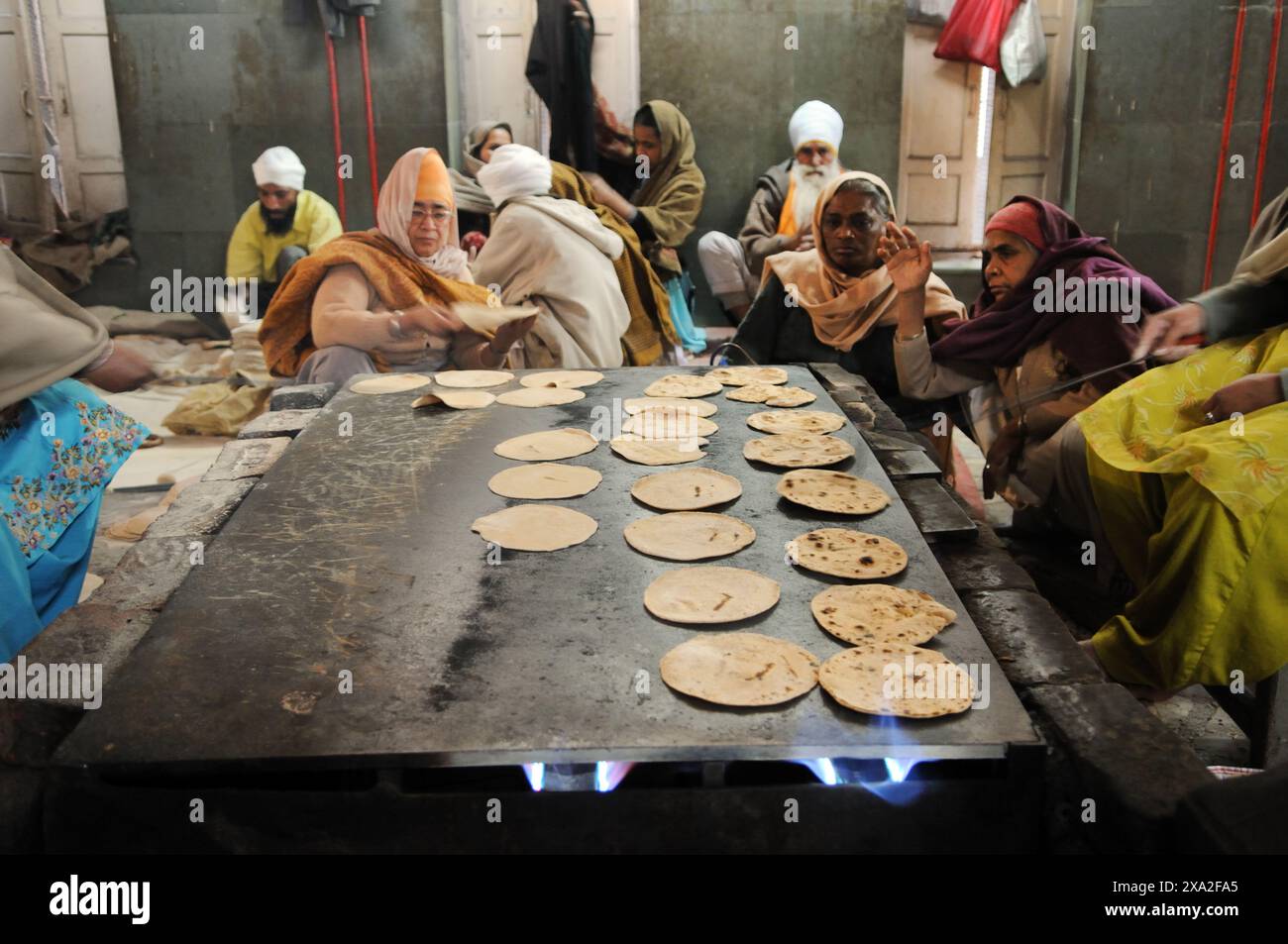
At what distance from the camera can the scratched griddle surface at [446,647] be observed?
4.62ft

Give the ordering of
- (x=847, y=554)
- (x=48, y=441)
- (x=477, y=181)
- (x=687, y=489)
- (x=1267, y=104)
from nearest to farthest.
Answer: (x=847, y=554) < (x=687, y=489) < (x=48, y=441) < (x=1267, y=104) < (x=477, y=181)

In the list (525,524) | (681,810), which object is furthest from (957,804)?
(525,524)

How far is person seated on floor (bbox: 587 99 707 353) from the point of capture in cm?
623

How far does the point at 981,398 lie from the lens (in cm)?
366

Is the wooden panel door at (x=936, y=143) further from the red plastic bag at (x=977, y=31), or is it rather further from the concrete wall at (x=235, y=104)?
the concrete wall at (x=235, y=104)

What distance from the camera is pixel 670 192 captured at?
646cm

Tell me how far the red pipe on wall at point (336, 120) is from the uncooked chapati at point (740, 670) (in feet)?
18.4

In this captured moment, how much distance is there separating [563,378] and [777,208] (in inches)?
138

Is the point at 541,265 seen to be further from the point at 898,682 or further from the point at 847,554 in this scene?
the point at 898,682

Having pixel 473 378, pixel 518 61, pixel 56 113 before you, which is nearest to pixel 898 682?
pixel 473 378

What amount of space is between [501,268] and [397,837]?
335cm

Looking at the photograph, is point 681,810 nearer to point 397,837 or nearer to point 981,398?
point 397,837

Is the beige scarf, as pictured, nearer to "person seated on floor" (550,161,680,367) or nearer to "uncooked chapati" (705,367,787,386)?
"uncooked chapati" (705,367,787,386)

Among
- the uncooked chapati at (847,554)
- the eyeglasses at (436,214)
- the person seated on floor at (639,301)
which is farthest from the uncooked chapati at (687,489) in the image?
the person seated on floor at (639,301)
